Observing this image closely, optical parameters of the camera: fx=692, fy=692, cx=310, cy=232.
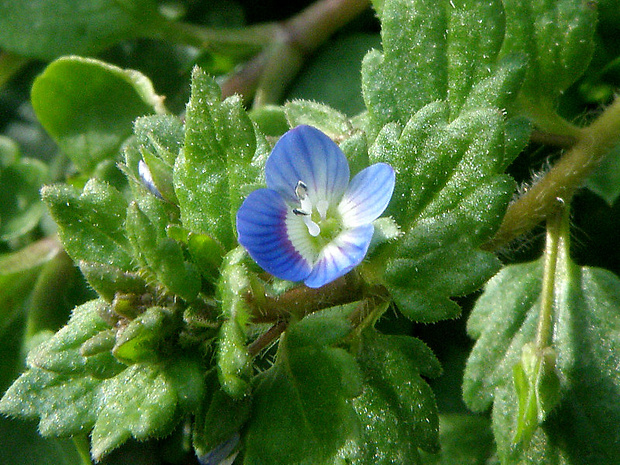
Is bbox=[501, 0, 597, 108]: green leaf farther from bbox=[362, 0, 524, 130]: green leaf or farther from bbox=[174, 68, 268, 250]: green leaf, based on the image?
bbox=[174, 68, 268, 250]: green leaf

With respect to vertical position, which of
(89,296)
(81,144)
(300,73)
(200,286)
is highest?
(200,286)

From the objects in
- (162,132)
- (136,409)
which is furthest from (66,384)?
(162,132)

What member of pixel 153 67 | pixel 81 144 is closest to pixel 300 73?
pixel 153 67

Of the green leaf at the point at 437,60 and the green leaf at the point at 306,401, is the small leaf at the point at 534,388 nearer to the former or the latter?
the green leaf at the point at 306,401

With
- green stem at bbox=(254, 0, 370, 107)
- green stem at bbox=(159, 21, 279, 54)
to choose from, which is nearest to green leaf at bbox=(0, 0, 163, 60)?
green stem at bbox=(159, 21, 279, 54)

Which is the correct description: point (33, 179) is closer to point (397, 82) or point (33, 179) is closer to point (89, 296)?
point (89, 296)

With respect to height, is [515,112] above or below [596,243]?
above

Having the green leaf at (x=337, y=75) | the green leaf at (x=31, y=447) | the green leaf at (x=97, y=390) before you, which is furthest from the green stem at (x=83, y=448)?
the green leaf at (x=337, y=75)

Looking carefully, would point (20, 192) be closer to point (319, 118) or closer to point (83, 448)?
point (83, 448)
